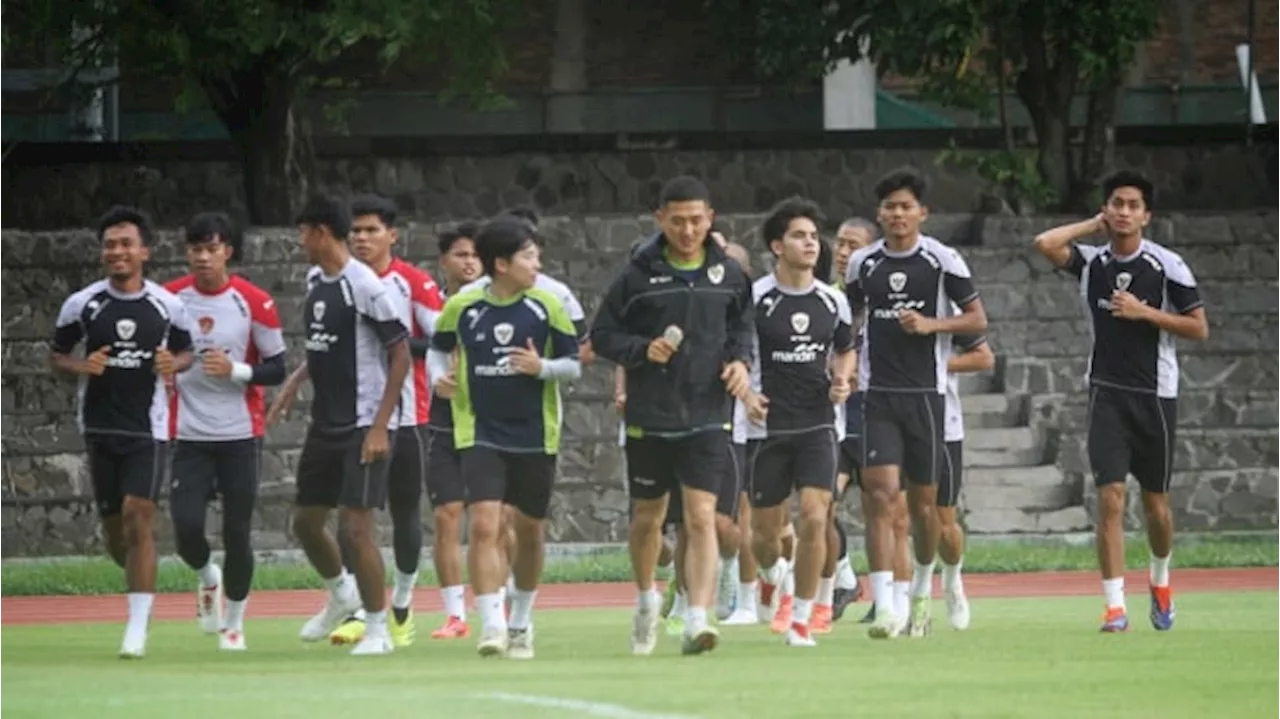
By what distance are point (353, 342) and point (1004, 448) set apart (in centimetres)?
1468

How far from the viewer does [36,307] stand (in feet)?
109

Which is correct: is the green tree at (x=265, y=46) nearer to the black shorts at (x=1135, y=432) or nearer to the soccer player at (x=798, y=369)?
the soccer player at (x=798, y=369)

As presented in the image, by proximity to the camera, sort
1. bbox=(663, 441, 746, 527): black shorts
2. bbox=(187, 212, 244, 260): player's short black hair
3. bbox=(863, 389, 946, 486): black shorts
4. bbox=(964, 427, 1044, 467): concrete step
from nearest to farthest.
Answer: bbox=(863, 389, 946, 486): black shorts → bbox=(187, 212, 244, 260): player's short black hair → bbox=(663, 441, 746, 527): black shorts → bbox=(964, 427, 1044, 467): concrete step

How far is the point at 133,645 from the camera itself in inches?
746

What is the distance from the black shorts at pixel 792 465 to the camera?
63.5ft

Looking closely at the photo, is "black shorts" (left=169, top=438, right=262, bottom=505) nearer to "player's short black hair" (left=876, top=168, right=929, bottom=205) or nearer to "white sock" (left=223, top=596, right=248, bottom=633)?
"white sock" (left=223, top=596, right=248, bottom=633)

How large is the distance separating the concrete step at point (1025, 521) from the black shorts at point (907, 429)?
12.1 metres

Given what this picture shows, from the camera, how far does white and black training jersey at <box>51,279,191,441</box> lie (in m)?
19.7

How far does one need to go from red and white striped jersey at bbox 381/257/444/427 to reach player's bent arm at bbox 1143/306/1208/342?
4.04 meters

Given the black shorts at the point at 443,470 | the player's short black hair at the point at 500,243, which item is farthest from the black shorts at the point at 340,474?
the player's short black hair at the point at 500,243

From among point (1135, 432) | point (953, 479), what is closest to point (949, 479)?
point (953, 479)

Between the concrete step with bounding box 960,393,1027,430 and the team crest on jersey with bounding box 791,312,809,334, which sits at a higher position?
the team crest on jersey with bounding box 791,312,809,334

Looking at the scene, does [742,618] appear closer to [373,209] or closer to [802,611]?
[802,611]

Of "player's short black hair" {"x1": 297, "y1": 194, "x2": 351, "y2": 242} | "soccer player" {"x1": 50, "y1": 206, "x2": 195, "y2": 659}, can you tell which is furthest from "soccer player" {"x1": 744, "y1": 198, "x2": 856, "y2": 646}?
"soccer player" {"x1": 50, "y1": 206, "x2": 195, "y2": 659}
